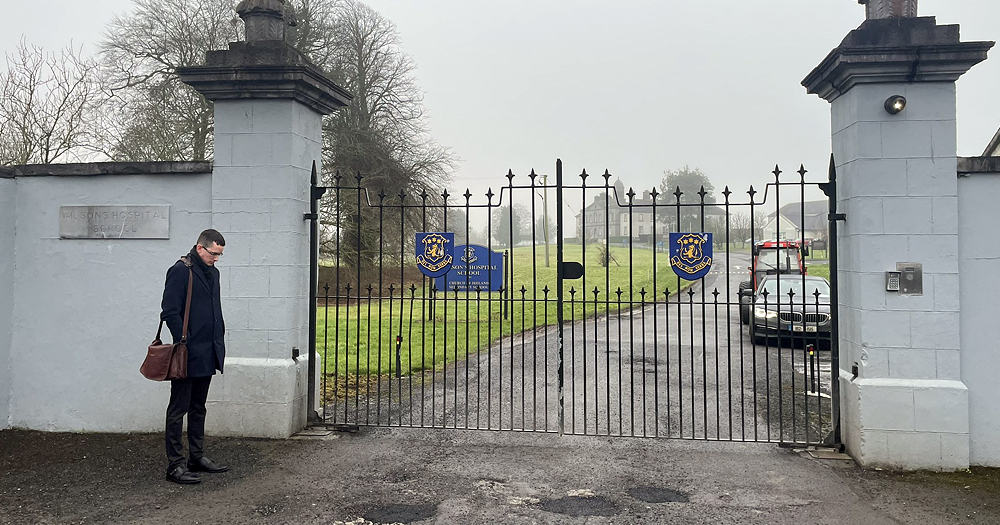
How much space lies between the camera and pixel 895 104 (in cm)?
536

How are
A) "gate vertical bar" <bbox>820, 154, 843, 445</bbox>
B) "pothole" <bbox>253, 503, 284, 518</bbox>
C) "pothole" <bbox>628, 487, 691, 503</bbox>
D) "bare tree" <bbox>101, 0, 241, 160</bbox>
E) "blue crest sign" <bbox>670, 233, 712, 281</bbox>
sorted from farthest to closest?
"bare tree" <bbox>101, 0, 241, 160</bbox> → "blue crest sign" <bbox>670, 233, 712, 281</bbox> → "gate vertical bar" <bbox>820, 154, 843, 445</bbox> → "pothole" <bbox>628, 487, 691, 503</bbox> → "pothole" <bbox>253, 503, 284, 518</bbox>

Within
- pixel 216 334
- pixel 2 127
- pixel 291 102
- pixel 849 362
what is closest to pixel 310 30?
pixel 2 127

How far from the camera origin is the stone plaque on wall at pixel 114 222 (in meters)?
6.29

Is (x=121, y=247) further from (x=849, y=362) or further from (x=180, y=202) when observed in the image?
(x=849, y=362)

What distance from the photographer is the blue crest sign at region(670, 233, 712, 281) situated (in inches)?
236

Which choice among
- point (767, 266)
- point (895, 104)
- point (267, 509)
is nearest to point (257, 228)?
point (267, 509)

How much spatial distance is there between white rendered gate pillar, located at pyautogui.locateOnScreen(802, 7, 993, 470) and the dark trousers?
18.2 ft

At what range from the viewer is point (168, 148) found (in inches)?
739

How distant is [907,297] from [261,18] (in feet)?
21.6

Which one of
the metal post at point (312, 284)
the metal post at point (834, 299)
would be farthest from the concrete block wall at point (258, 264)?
the metal post at point (834, 299)

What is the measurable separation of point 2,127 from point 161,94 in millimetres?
4263

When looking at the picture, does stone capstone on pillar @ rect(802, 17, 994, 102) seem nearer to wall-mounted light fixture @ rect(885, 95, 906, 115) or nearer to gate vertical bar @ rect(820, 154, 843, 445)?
wall-mounted light fixture @ rect(885, 95, 906, 115)

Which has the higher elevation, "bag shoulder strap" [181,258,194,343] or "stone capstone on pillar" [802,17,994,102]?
"stone capstone on pillar" [802,17,994,102]

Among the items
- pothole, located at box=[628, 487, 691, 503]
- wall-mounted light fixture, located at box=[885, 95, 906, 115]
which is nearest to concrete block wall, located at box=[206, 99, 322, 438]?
pothole, located at box=[628, 487, 691, 503]
